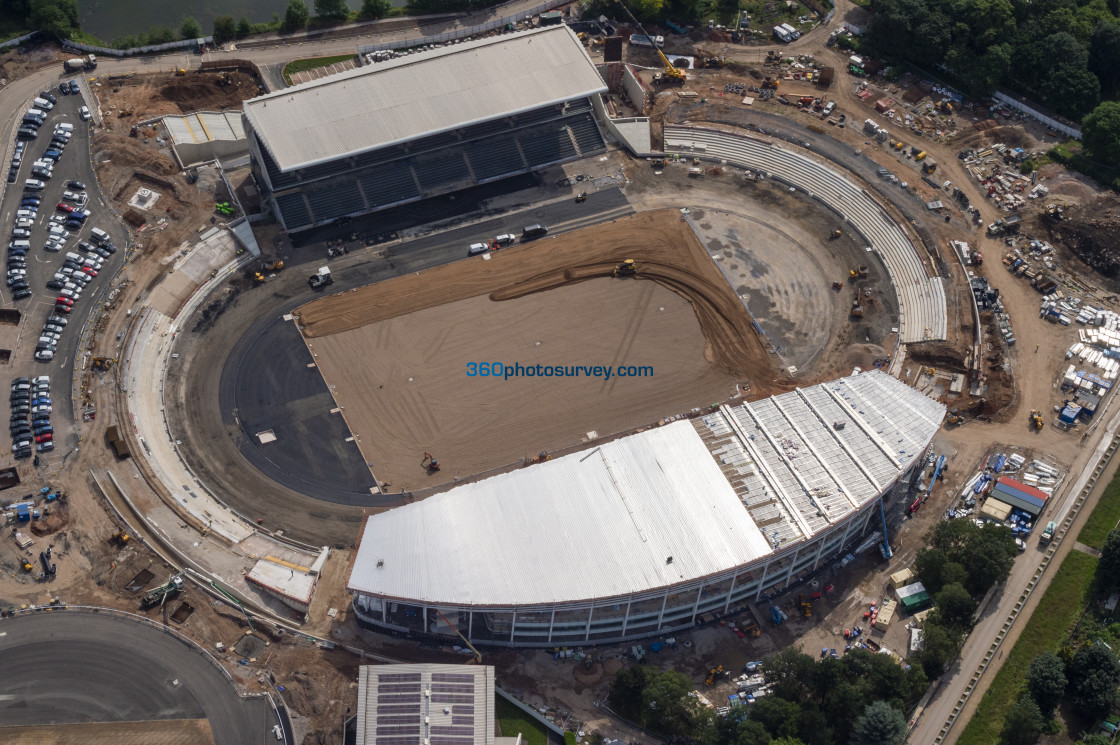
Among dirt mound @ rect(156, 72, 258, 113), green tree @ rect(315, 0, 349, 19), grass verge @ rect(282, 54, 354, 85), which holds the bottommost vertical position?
dirt mound @ rect(156, 72, 258, 113)

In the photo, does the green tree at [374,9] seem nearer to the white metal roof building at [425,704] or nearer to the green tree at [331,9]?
the green tree at [331,9]

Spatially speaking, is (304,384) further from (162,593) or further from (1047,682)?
(1047,682)

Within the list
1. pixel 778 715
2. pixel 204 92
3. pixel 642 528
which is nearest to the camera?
pixel 778 715

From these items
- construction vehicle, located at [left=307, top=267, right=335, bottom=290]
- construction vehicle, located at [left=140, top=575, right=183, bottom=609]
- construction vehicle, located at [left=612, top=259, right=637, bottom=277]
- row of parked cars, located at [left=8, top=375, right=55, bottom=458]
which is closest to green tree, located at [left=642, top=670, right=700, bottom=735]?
construction vehicle, located at [left=140, top=575, right=183, bottom=609]

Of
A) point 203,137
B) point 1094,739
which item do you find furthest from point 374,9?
point 1094,739

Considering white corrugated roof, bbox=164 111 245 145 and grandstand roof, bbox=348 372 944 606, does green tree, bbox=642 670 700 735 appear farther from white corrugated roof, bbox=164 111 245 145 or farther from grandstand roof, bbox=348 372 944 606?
white corrugated roof, bbox=164 111 245 145

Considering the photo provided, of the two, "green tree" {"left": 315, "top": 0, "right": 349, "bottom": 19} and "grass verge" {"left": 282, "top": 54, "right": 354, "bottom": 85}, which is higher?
"green tree" {"left": 315, "top": 0, "right": 349, "bottom": 19}
